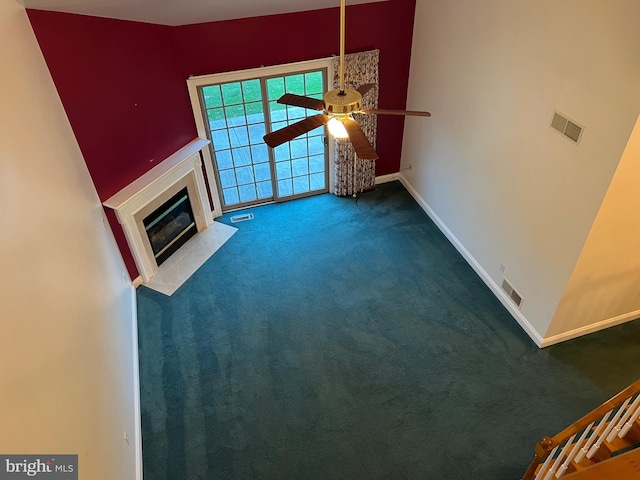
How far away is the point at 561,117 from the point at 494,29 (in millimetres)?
1186

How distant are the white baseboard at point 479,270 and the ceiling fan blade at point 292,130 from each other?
3.32m

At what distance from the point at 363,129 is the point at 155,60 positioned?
2.85 meters

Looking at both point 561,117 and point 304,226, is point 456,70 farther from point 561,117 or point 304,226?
point 304,226

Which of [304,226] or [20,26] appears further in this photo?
[304,226]

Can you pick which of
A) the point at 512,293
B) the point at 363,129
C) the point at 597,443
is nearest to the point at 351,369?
the point at 512,293

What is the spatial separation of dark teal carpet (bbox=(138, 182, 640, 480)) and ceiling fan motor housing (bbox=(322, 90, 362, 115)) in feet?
9.23

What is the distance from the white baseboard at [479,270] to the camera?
5.02 m

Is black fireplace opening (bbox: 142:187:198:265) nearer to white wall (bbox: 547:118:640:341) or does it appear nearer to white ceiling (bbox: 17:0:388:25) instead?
white ceiling (bbox: 17:0:388:25)

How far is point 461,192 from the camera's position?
575cm

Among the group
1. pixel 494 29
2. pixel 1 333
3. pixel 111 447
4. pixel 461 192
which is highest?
pixel 494 29

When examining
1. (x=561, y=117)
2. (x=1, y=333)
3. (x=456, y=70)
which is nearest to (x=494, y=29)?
(x=456, y=70)

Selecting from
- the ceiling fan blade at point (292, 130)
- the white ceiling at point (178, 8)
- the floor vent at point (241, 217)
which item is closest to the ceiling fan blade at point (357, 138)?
the ceiling fan blade at point (292, 130)

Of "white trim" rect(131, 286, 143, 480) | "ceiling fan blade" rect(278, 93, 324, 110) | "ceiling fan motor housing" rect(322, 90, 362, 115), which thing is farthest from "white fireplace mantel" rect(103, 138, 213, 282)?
"ceiling fan motor housing" rect(322, 90, 362, 115)

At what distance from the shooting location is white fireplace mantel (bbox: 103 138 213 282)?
5.13 metres
